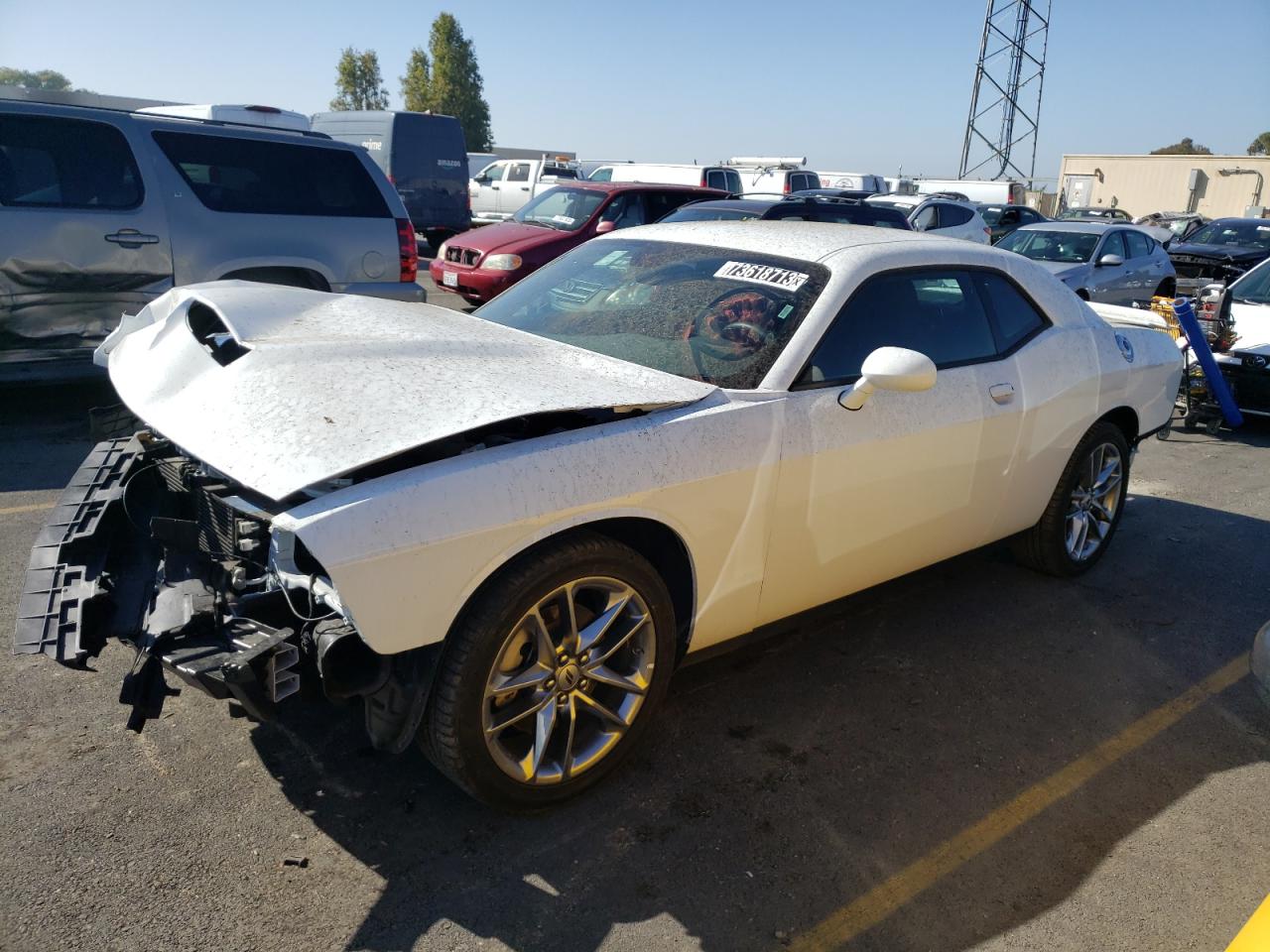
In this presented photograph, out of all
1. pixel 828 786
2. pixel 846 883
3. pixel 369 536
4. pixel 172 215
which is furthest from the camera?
pixel 172 215

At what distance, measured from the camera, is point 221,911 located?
237 cm

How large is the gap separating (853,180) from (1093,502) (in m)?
25.3

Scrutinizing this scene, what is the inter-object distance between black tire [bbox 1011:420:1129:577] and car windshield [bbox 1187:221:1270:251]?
45.9 ft

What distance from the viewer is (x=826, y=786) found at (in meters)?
3.08

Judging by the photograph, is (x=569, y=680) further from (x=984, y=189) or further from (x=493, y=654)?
(x=984, y=189)

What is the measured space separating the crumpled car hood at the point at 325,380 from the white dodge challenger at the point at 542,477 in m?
0.01

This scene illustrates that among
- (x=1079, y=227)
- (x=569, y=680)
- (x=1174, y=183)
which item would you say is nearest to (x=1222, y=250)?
(x=1079, y=227)

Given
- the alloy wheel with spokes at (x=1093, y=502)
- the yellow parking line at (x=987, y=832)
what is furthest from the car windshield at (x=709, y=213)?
the yellow parking line at (x=987, y=832)

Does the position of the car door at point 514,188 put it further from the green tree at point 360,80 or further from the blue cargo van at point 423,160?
the green tree at point 360,80

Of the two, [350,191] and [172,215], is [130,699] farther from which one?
[350,191]

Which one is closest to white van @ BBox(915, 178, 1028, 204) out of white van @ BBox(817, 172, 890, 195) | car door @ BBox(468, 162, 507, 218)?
white van @ BBox(817, 172, 890, 195)

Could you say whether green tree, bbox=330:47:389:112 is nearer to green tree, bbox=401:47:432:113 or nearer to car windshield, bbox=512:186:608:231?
green tree, bbox=401:47:432:113

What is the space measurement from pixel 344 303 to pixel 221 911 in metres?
2.22

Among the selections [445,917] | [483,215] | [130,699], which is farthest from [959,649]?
[483,215]
